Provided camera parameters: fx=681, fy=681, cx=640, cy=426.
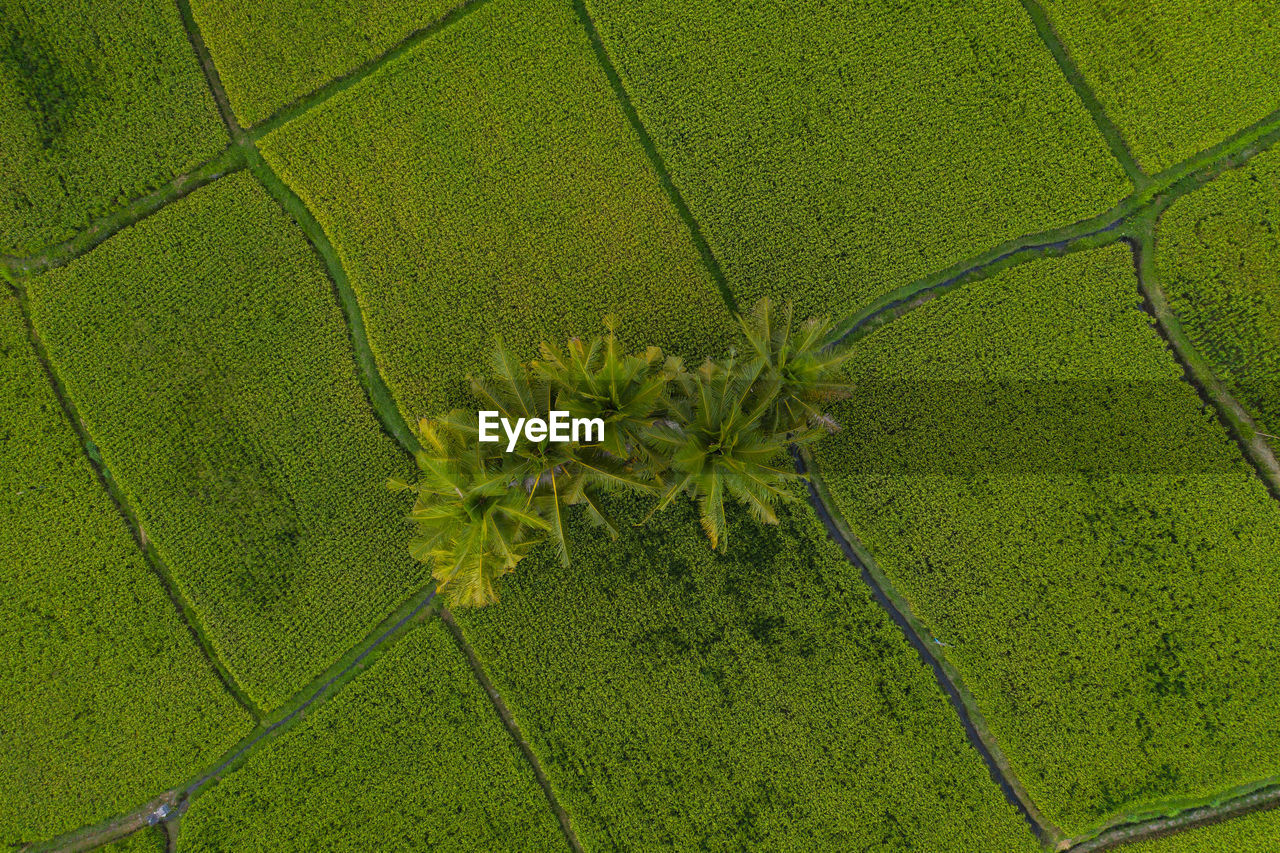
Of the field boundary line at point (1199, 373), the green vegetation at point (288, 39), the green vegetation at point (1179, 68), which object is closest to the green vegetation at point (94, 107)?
the green vegetation at point (288, 39)

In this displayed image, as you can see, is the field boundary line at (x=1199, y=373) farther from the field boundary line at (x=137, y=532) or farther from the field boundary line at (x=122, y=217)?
the field boundary line at (x=137, y=532)

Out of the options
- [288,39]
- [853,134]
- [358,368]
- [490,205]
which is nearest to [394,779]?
[358,368]

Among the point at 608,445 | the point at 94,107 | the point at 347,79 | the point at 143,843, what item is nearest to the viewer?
the point at 608,445

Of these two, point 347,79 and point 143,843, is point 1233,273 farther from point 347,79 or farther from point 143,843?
point 143,843

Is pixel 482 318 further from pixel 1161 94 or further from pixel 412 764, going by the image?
pixel 1161 94

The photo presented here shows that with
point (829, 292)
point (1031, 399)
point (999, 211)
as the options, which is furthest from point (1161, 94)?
point (829, 292)

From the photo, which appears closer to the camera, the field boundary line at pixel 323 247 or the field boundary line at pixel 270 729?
the field boundary line at pixel 270 729
